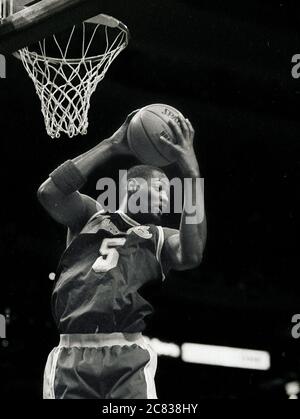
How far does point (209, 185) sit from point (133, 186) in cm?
281

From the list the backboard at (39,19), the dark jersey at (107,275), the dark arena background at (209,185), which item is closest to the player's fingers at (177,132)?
the dark jersey at (107,275)

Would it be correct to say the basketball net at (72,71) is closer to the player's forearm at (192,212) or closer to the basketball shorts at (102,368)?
the player's forearm at (192,212)

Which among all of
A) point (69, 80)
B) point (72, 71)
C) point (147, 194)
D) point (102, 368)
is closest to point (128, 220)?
point (147, 194)

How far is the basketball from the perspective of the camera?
3514mm

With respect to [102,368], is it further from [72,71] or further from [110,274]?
[72,71]

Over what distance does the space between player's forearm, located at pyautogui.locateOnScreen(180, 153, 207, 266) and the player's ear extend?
300 millimetres

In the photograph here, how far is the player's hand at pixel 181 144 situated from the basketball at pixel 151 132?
32 mm

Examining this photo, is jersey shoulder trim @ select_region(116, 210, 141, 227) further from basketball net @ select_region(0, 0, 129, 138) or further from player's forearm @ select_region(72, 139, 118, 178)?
basketball net @ select_region(0, 0, 129, 138)

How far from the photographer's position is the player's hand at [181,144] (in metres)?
3.39

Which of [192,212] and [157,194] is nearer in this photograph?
[192,212]

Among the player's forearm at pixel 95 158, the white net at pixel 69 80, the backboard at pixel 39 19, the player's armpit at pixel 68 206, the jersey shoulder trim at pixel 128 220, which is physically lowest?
the jersey shoulder trim at pixel 128 220

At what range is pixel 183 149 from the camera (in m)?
3.41

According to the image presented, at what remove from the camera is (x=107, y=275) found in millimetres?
3461

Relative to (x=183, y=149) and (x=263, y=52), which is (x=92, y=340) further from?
(x=263, y=52)
